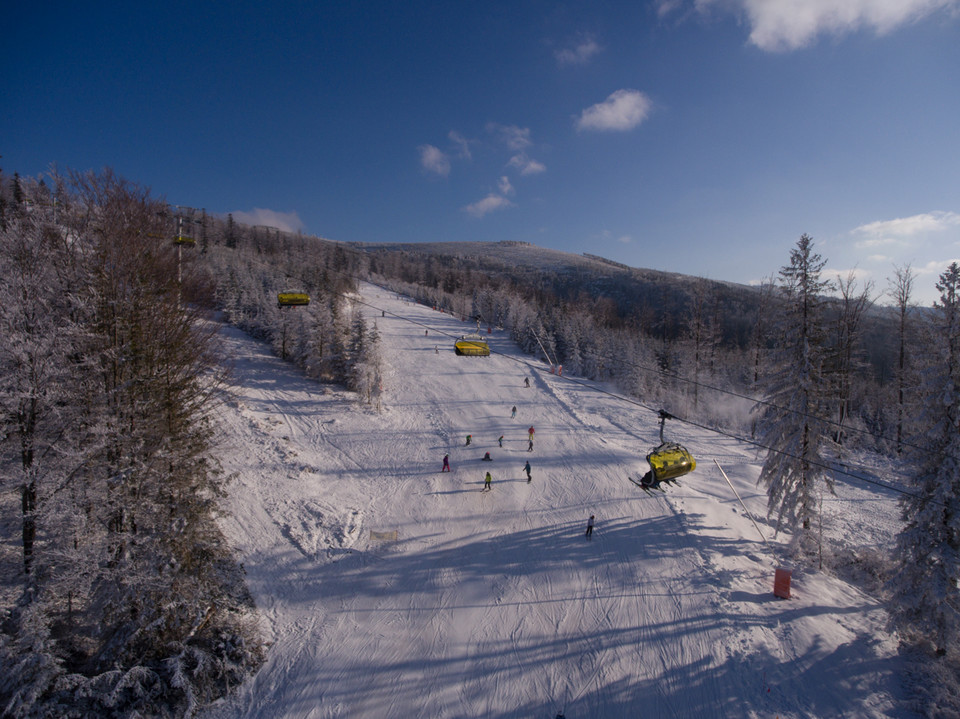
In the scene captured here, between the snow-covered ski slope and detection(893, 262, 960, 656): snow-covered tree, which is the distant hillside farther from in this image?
detection(893, 262, 960, 656): snow-covered tree

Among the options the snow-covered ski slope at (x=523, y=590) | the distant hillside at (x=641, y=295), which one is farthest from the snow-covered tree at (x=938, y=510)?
the distant hillside at (x=641, y=295)

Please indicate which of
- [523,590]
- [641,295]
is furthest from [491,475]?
[641,295]

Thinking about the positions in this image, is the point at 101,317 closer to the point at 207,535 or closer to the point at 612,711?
the point at 207,535

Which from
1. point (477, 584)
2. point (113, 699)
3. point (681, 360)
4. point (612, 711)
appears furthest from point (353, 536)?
point (681, 360)

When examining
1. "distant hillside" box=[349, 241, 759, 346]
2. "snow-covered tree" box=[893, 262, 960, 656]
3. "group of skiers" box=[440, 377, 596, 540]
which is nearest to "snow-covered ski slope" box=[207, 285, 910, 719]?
"group of skiers" box=[440, 377, 596, 540]

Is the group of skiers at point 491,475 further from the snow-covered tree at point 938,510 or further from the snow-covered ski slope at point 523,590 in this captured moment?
the snow-covered tree at point 938,510
